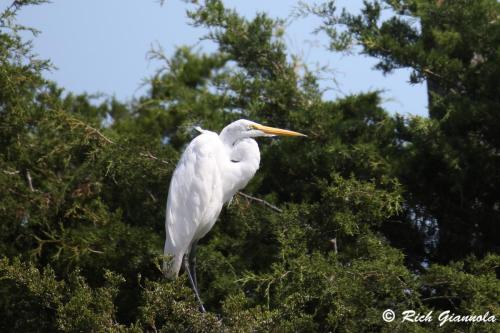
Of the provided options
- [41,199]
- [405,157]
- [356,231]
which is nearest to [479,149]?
[405,157]

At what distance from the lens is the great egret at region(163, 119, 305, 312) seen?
6129 mm

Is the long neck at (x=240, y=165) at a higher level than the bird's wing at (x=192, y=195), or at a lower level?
higher

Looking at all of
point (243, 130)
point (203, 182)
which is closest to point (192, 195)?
point (203, 182)

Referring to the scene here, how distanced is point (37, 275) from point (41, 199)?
155cm

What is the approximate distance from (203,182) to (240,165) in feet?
0.77

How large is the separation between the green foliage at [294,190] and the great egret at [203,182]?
216 millimetres

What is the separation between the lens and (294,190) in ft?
24.0

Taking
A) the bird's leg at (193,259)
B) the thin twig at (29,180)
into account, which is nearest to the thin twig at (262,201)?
the bird's leg at (193,259)

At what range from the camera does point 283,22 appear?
7789 mm

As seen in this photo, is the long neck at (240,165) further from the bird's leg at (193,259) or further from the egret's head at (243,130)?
the bird's leg at (193,259)

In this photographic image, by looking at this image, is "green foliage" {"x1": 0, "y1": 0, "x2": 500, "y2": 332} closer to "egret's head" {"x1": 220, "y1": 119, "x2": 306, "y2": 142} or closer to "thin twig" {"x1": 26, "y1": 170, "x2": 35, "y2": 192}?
"thin twig" {"x1": 26, "y1": 170, "x2": 35, "y2": 192}

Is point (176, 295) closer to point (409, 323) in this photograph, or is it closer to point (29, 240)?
point (409, 323)

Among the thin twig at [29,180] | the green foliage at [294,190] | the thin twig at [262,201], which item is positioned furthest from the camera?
the thin twig at [29,180]

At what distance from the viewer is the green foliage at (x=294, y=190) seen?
5496 millimetres
